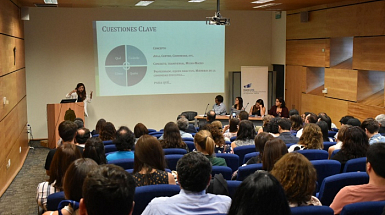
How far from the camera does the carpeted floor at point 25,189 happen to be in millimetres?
5832

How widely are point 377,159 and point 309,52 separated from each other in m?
8.36

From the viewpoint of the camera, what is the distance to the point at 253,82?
12234 millimetres

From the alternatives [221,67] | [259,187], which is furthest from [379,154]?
[221,67]

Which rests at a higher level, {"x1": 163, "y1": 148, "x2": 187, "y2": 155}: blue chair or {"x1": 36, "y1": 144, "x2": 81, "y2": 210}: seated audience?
{"x1": 36, "y1": 144, "x2": 81, "y2": 210}: seated audience

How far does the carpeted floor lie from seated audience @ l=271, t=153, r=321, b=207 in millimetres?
4183

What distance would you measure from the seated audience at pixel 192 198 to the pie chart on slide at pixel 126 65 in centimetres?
912

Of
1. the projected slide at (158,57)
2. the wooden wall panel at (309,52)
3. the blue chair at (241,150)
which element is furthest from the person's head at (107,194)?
the projected slide at (158,57)

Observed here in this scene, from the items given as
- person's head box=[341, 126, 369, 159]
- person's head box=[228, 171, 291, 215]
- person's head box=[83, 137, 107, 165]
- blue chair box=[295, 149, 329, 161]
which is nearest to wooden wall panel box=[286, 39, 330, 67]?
blue chair box=[295, 149, 329, 161]

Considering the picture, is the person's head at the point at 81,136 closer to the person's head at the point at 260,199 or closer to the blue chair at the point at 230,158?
the blue chair at the point at 230,158

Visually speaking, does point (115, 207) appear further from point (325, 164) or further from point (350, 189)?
point (325, 164)

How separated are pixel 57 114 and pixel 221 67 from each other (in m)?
5.02

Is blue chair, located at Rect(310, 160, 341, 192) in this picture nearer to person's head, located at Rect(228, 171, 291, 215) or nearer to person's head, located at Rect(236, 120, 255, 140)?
person's head, located at Rect(236, 120, 255, 140)

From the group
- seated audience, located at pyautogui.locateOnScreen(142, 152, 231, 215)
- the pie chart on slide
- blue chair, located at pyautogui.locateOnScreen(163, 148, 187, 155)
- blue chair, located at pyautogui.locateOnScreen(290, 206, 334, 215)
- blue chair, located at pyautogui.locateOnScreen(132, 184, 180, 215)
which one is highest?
the pie chart on slide

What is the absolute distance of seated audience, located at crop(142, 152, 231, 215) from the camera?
2.36 meters
